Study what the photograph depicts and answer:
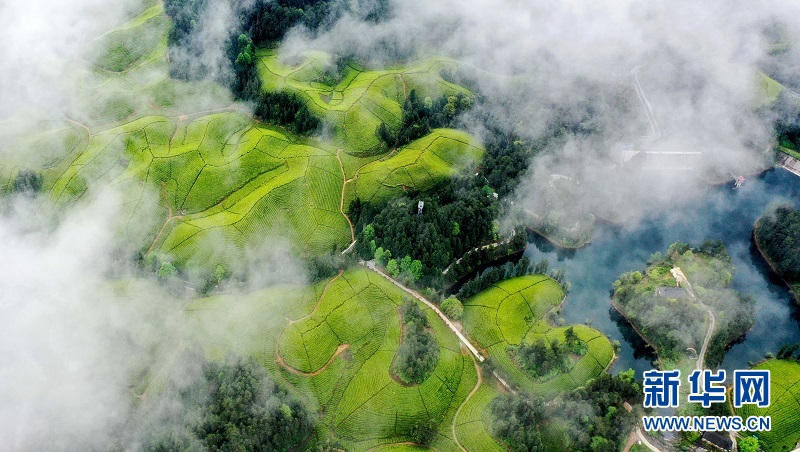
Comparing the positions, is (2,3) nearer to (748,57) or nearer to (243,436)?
(243,436)

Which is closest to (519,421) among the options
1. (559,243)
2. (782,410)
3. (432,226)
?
(432,226)

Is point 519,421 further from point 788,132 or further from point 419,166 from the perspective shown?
point 788,132

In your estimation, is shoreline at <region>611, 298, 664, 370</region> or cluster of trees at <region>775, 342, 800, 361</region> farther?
shoreline at <region>611, 298, 664, 370</region>

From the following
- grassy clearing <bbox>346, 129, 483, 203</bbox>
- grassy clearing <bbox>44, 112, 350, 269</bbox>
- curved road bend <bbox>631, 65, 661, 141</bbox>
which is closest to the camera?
grassy clearing <bbox>44, 112, 350, 269</bbox>

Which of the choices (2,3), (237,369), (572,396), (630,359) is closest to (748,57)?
(630,359)

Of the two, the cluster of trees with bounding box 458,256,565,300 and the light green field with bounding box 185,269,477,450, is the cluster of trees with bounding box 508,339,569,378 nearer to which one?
the light green field with bounding box 185,269,477,450

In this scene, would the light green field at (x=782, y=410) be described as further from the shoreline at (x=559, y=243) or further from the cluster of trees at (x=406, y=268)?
the cluster of trees at (x=406, y=268)

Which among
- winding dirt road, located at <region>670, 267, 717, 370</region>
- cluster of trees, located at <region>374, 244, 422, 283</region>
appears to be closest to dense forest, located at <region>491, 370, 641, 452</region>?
winding dirt road, located at <region>670, 267, 717, 370</region>
